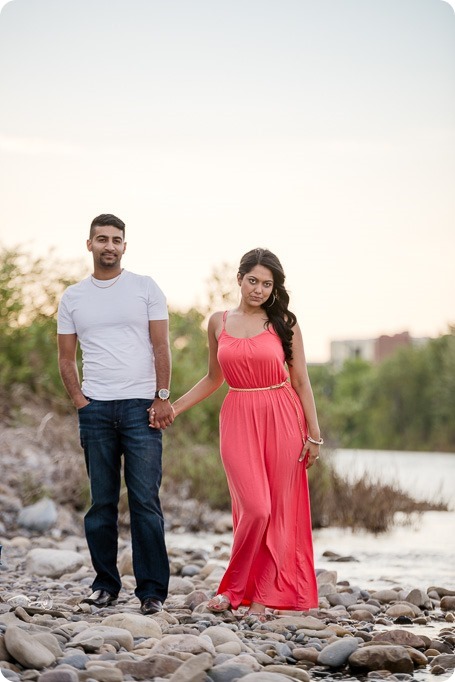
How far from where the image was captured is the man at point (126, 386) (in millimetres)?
5750

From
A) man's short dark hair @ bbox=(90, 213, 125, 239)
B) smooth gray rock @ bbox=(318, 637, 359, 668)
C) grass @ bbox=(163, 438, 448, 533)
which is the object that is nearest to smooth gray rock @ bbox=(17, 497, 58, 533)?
grass @ bbox=(163, 438, 448, 533)

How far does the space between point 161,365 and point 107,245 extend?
750 millimetres

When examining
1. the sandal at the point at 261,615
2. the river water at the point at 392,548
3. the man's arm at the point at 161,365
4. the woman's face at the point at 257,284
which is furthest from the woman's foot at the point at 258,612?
the river water at the point at 392,548

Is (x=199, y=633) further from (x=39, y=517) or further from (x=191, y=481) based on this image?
(x=191, y=481)

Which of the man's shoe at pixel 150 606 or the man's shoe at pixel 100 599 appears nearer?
the man's shoe at pixel 150 606

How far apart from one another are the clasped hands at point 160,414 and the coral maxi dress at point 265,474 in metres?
0.54

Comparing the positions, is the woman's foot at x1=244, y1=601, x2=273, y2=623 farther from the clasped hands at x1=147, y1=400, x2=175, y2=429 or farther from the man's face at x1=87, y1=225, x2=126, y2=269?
the man's face at x1=87, y1=225, x2=126, y2=269

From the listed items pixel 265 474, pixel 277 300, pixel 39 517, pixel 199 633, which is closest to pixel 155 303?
pixel 277 300

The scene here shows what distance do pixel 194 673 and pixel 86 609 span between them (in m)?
1.71

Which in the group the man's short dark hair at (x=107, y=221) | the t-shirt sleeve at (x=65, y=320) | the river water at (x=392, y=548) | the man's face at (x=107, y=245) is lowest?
the river water at (x=392, y=548)

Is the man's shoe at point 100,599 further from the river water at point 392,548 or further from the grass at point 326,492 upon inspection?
the grass at point 326,492

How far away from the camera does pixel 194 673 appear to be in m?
4.32

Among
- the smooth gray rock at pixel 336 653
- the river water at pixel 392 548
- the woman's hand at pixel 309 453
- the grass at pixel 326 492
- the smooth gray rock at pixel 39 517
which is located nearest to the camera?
the smooth gray rock at pixel 336 653

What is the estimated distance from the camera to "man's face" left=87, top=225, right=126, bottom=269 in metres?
5.74
